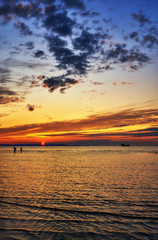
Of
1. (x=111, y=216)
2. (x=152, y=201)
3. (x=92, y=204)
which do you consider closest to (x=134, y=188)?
(x=152, y=201)

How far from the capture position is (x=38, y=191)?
23516 millimetres

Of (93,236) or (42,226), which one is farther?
(42,226)

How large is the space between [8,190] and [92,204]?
1144 centimetres

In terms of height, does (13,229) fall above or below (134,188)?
above

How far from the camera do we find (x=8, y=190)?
24.0 meters

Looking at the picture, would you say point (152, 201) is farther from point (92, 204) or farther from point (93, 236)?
point (93, 236)

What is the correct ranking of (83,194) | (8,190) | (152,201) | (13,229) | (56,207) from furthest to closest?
(8,190) < (83,194) < (152,201) < (56,207) < (13,229)

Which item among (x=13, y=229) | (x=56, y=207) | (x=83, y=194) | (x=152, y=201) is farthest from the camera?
(x=83, y=194)

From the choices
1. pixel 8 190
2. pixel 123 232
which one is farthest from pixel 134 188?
pixel 8 190

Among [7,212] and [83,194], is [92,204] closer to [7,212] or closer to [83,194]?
[83,194]

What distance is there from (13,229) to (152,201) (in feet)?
43.1

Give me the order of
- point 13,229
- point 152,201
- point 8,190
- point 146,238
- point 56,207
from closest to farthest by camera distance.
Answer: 1. point 146,238
2. point 13,229
3. point 56,207
4. point 152,201
5. point 8,190

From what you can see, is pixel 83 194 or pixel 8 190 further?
pixel 8 190

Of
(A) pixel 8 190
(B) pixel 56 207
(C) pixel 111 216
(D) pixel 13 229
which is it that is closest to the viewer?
(D) pixel 13 229
